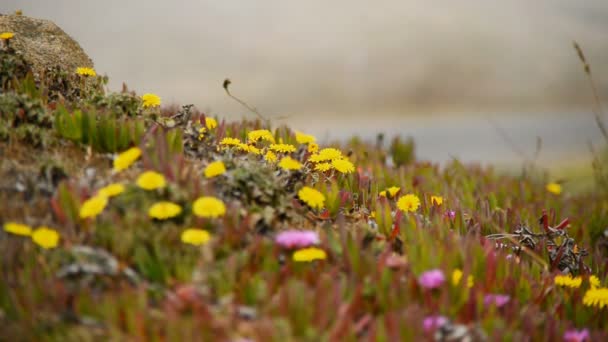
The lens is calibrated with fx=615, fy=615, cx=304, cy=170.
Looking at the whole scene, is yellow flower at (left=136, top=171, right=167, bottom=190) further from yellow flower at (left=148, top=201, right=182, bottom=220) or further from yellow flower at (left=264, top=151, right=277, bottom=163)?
yellow flower at (left=264, top=151, right=277, bottom=163)

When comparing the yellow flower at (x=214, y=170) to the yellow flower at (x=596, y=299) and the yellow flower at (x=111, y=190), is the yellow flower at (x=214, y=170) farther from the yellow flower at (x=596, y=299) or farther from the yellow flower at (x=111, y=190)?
the yellow flower at (x=596, y=299)

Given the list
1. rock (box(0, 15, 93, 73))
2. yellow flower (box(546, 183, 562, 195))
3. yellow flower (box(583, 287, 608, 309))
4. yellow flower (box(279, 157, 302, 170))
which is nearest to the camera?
yellow flower (box(583, 287, 608, 309))

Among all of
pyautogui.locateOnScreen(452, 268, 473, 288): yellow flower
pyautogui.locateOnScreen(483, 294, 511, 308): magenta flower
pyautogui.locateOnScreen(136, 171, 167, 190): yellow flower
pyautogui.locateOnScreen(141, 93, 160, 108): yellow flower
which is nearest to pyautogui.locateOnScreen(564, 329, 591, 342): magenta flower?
pyautogui.locateOnScreen(483, 294, 511, 308): magenta flower

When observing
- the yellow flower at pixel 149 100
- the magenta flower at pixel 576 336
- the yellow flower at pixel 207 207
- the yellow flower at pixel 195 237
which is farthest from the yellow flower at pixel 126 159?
the magenta flower at pixel 576 336

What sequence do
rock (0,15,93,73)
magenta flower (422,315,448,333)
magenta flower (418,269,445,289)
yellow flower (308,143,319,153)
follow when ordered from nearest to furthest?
magenta flower (422,315,448,333) < magenta flower (418,269,445,289) < rock (0,15,93,73) < yellow flower (308,143,319,153)

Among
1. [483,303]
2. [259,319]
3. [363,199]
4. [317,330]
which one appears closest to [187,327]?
[259,319]
